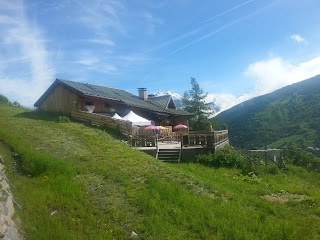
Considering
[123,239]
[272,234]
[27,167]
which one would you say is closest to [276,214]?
Answer: [272,234]

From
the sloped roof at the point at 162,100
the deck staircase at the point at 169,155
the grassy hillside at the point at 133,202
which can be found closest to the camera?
the grassy hillside at the point at 133,202

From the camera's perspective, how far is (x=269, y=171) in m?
24.4

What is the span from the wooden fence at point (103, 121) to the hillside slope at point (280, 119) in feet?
279

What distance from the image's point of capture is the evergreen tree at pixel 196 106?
56156mm

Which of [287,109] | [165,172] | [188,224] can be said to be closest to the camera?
[188,224]

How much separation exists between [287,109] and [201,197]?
16607cm

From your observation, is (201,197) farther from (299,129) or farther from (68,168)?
(299,129)

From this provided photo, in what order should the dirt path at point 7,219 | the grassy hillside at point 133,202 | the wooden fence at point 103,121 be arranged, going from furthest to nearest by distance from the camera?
the wooden fence at point 103,121
the grassy hillside at point 133,202
the dirt path at point 7,219

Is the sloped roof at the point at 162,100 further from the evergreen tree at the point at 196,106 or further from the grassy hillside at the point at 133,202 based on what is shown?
the grassy hillside at the point at 133,202

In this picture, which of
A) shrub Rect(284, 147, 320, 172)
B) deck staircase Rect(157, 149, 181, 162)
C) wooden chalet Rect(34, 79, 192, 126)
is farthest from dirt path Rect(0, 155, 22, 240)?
shrub Rect(284, 147, 320, 172)

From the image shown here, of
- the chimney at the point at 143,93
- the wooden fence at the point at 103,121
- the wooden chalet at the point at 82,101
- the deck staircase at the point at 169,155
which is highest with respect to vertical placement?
the chimney at the point at 143,93

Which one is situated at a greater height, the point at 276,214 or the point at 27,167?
the point at 27,167

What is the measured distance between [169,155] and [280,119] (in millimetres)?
142032

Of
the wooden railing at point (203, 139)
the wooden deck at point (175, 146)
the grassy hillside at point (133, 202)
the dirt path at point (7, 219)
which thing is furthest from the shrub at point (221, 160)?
the dirt path at point (7, 219)
